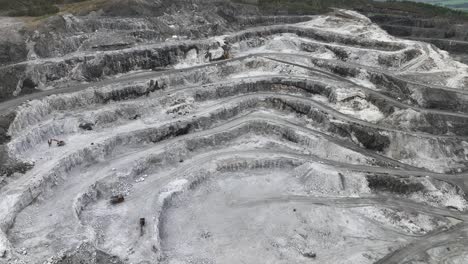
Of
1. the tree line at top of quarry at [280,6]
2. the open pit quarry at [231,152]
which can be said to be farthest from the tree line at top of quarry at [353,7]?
the open pit quarry at [231,152]

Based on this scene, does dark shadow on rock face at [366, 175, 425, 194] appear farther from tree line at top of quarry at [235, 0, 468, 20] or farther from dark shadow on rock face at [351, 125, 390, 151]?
tree line at top of quarry at [235, 0, 468, 20]

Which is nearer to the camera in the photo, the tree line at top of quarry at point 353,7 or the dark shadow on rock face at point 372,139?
the dark shadow on rock face at point 372,139

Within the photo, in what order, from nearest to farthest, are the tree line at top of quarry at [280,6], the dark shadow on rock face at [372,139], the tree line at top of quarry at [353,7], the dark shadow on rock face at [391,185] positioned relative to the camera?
1. the dark shadow on rock face at [391,185]
2. the dark shadow on rock face at [372,139]
3. the tree line at top of quarry at [280,6]
4. the tree line at top of quarry at [353,7]

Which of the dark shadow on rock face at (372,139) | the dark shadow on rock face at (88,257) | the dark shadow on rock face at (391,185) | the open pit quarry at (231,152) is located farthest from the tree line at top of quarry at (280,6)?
the dark shadow on rock face at (391,185)

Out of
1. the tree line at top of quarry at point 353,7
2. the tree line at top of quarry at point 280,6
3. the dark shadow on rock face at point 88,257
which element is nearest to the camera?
the dark shadow on rock face at point 88,257

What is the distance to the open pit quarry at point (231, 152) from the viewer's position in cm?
3138

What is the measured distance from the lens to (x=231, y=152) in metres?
43.4

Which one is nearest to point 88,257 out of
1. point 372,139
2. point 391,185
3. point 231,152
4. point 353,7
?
point 231,152

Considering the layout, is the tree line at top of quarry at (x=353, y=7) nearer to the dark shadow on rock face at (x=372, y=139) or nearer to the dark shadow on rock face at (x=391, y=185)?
the dark shadow on rock face at (x=372, y=139)

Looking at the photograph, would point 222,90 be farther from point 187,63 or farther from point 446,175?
point 446,175

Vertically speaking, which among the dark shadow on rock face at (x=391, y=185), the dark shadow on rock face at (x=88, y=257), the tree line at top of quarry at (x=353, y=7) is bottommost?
the dark shadow on rock face at (x=391, y=185)

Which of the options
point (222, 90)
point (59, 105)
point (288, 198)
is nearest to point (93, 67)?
point (59, 105)

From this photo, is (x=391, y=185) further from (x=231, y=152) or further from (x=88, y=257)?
(x=88, y=257)

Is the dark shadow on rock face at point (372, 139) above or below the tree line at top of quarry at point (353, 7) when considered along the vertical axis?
below
